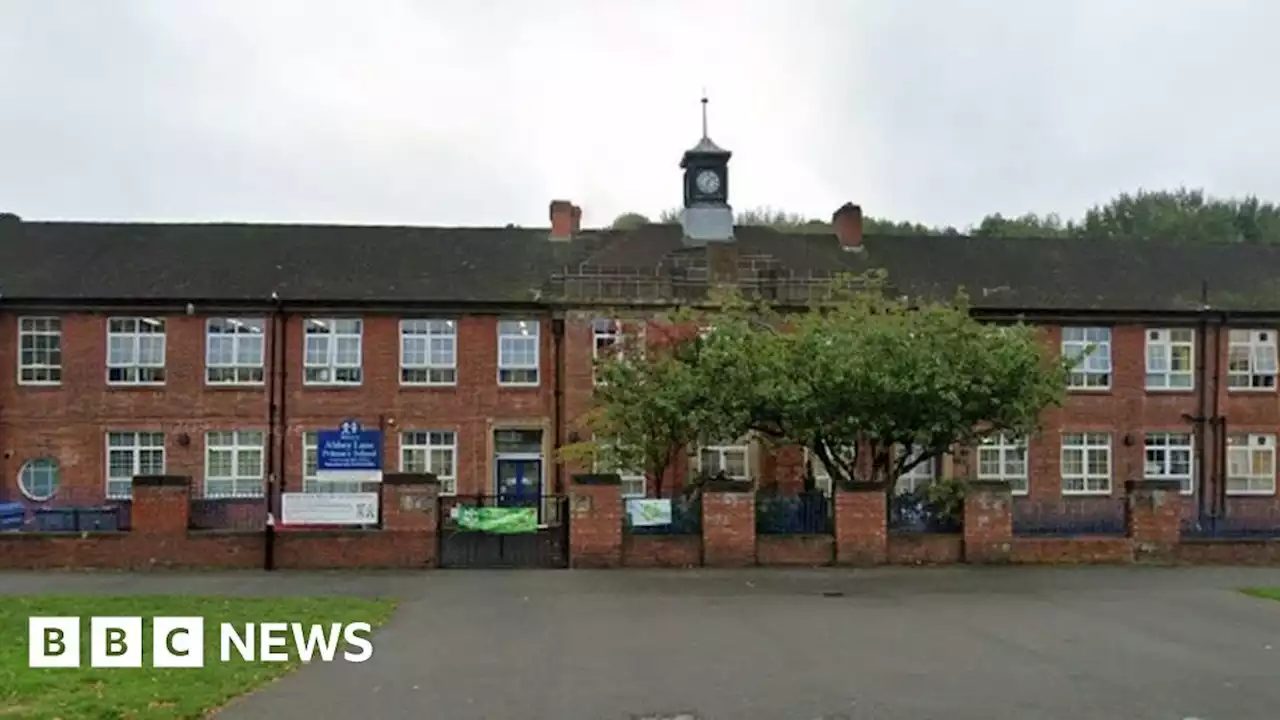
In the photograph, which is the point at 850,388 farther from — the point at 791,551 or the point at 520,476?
the point at 520,476

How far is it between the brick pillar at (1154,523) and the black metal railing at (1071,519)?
36cm

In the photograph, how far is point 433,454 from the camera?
3441cm

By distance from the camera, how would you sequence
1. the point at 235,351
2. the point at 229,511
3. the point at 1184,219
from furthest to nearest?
the point at 1184,219, the point at 235,351, the point at 229,511

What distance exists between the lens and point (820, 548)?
939 inches

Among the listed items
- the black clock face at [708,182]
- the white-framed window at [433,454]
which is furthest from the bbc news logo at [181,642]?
the black clock face at [708,182]

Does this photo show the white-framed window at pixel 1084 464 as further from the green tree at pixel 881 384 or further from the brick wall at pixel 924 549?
the brick wall at pixel 924 549

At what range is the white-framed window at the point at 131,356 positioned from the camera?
34.0m

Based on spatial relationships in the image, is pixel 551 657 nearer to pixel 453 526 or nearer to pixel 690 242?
pixel 453 526

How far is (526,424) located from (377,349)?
4.67 metres

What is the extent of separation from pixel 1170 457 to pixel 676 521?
1923cm

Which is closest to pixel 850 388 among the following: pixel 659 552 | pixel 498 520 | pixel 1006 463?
pixel 659 552

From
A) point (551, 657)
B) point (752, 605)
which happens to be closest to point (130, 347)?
point (752, 605)

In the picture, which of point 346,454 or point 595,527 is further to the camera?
point 346,454

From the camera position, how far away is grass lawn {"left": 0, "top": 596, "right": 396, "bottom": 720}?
9766 millimetres
